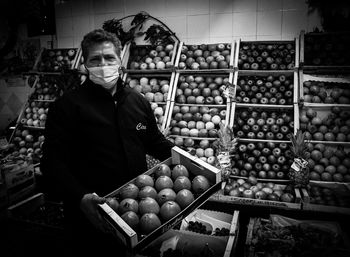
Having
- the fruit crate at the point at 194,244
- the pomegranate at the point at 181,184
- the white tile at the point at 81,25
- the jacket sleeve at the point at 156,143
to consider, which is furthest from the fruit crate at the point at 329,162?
the white tile at the point at 81,25

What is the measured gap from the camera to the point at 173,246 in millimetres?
2414

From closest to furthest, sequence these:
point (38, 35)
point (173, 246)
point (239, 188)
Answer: point (173, 246) → point (239, 188) → point (38, 35)

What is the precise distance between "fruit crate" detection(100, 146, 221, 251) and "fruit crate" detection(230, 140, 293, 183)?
206cm

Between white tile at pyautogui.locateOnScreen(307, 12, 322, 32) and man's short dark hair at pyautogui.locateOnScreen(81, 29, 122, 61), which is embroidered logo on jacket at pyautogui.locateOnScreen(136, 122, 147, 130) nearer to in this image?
man's short dark hair at pyautogui.locateOnScreen(81, 29, 122, 61)

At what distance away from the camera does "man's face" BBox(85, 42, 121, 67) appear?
2.02m

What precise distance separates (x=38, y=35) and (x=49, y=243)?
16.1ft

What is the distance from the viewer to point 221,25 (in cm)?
514

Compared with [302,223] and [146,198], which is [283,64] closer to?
[302,223]

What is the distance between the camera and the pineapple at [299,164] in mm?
3482

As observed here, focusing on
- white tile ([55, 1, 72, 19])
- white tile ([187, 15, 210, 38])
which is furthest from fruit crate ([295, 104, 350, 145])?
white tile ([55, 1, 72, 19])

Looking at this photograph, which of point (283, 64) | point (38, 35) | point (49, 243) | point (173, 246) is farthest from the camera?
point (38, 35)

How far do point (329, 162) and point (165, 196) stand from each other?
307 centimetres

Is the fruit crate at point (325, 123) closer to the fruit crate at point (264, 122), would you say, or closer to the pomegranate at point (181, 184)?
the fruit crate at point (264, 122)

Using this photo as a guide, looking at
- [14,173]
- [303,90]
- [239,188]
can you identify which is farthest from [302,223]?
[14,173]
